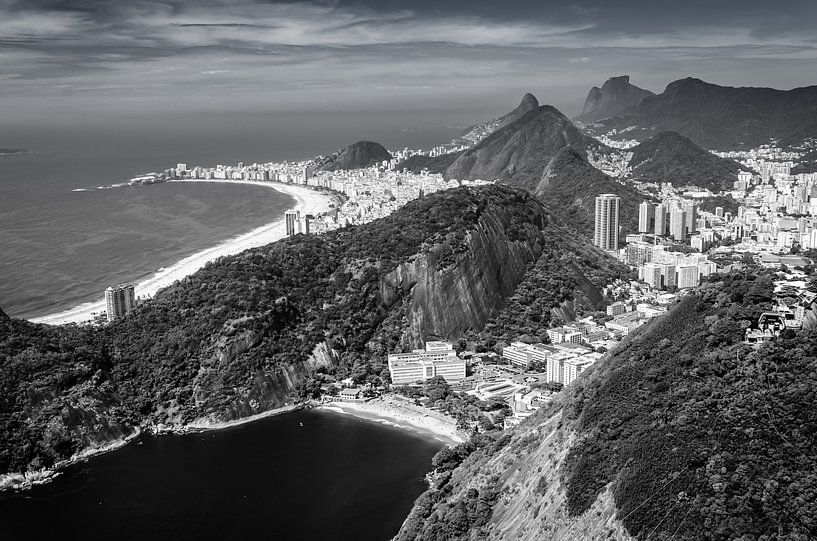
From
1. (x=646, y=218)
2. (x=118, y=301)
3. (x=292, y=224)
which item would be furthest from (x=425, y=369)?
(x=646, y=218)

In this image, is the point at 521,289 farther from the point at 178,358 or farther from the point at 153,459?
the point at 153,459

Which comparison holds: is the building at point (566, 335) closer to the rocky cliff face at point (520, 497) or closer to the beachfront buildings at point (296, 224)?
the rocky cliff face at point (520, 497)

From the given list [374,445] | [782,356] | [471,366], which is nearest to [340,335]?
[471,366]

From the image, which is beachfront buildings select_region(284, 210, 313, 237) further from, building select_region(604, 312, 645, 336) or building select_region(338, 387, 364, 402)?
building select_region(338, 387, 364, 402)

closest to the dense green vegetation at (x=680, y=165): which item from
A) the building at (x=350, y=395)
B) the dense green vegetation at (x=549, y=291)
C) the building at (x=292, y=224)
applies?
the dense green vegetation at (x=549, y=291)

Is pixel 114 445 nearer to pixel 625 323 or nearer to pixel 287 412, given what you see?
pixel 287 412

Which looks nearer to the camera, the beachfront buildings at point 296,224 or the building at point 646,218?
the beachfront buildings at point 296,224

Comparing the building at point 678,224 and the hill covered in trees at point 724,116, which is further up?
the hill covered in trees at point 724,116
